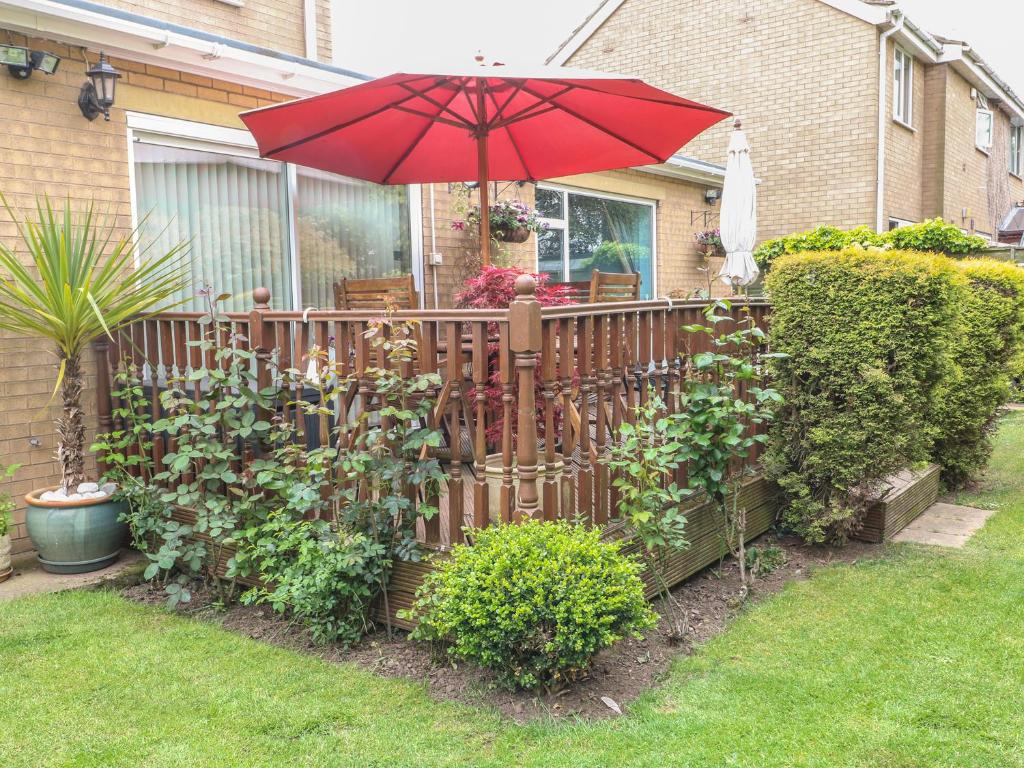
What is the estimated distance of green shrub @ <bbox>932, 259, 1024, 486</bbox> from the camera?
5.68m

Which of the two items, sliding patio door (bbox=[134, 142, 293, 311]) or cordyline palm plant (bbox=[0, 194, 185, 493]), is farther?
sliding patio door (bbox=[134, 142, 293, 311])

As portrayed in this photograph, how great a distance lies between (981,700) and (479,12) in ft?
80.2

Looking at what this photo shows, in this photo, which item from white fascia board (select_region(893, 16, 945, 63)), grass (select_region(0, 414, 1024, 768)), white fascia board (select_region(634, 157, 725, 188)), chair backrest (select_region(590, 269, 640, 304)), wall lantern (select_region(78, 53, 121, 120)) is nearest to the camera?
grass (select_region(0, 414, 1024, 768))

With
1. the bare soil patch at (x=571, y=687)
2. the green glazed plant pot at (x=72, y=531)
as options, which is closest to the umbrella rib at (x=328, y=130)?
the green glazed plant pot at (x=72, y=531)

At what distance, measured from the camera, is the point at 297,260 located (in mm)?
5801

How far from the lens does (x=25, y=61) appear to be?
4.20 metres

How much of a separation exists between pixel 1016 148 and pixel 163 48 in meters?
20.6

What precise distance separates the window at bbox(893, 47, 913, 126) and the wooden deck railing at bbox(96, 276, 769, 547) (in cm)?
1077

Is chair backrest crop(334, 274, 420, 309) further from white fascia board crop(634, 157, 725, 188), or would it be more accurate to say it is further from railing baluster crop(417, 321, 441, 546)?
white fascia board crop(634, 157, 725, 188)

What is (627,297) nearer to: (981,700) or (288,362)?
(288,362)

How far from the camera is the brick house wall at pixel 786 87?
12102 millimetres

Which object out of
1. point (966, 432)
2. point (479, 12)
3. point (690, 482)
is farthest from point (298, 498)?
point (479, 12)

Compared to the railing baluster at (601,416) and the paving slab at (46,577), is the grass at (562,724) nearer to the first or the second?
the paving slab at (46,577)

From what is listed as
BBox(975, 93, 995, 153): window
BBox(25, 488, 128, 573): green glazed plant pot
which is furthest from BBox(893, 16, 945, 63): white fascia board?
BBox(25, 488, 128, 573): green glazed plant pot
